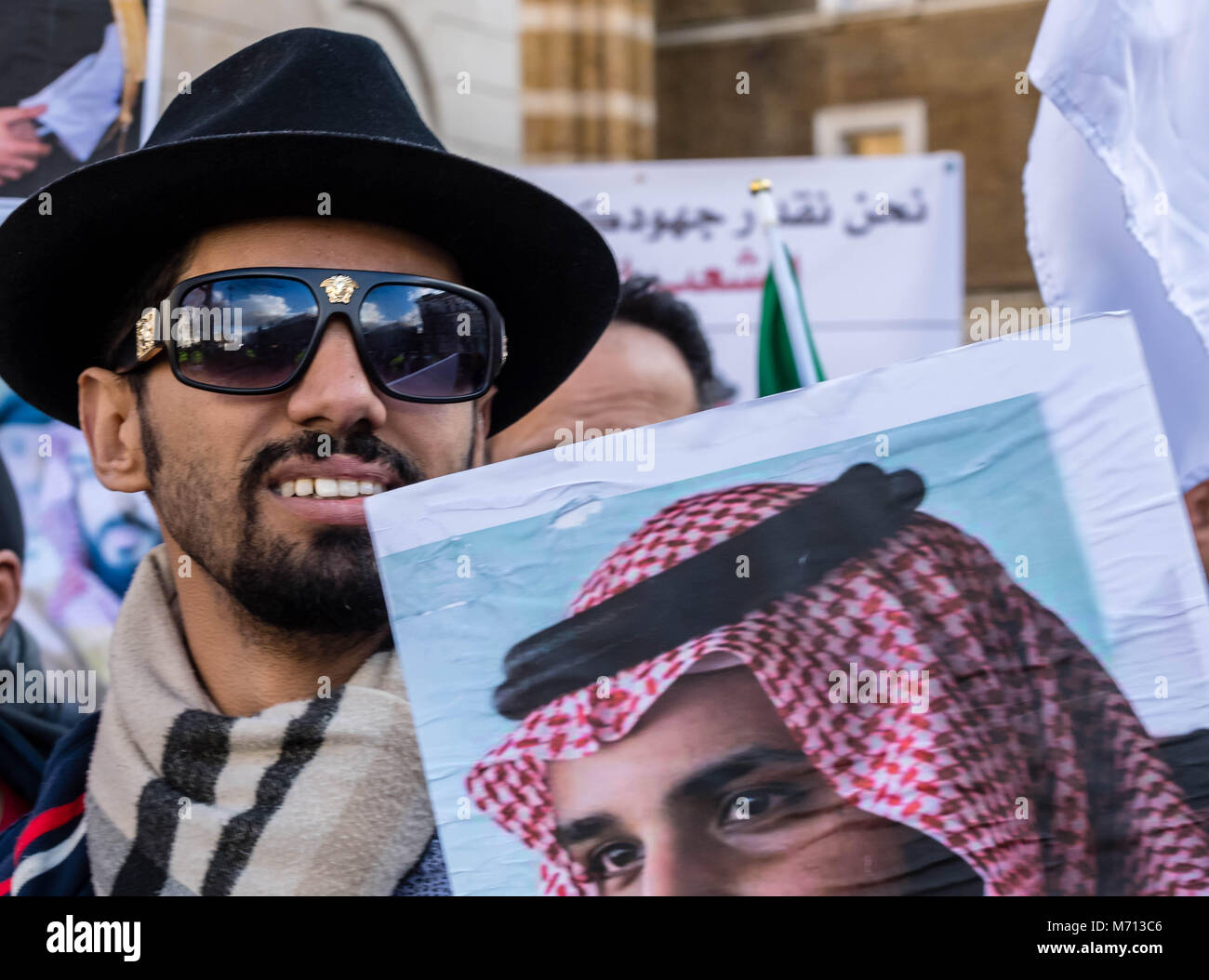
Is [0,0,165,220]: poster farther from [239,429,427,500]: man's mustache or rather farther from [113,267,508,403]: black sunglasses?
[239,429,427,500]: man's mustache

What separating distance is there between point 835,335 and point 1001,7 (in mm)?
11871

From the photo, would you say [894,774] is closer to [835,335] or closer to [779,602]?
[779,602]

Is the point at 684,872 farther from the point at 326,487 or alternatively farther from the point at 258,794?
the point at 326,487

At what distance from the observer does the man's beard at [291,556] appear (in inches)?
69.4

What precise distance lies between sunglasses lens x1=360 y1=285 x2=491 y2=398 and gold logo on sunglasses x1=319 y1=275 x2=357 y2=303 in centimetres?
2

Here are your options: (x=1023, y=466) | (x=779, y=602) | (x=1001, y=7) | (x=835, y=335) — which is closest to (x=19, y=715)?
(x=779, y=602)

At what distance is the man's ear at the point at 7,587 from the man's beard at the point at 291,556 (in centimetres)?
150

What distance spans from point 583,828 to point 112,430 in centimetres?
90

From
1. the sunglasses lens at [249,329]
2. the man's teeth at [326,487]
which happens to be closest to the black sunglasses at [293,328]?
the sunglasses lens at [249,329]

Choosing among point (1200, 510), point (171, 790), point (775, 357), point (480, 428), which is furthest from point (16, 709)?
point (1200, 510)

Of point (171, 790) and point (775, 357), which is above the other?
point (775, 357)

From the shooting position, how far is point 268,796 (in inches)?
66.7

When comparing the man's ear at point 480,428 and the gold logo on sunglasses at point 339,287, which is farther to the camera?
the man's ear at point 480,428

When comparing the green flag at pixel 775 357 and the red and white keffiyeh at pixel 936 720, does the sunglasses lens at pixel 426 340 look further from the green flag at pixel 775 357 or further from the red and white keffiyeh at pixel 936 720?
the green flag at pixel 775 357
